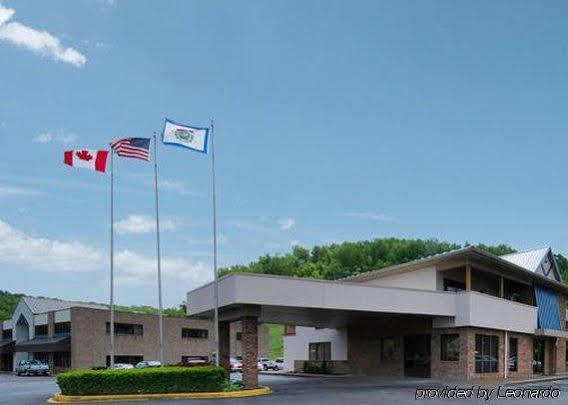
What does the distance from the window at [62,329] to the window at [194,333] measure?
41.4 ft

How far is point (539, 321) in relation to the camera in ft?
155

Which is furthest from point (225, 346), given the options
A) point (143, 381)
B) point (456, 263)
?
point (456, 263)

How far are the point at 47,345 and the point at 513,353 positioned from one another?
45.8 metres

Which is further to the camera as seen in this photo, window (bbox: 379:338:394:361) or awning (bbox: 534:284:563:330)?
awning (bbox: 534:284:563:330)

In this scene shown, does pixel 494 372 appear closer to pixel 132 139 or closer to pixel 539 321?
pixel 539 321

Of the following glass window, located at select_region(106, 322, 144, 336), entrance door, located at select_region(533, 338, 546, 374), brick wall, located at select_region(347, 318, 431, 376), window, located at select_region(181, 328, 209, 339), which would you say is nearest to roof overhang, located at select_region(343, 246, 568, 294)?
brick wall, located at select_region(347, 318, 431, 376)

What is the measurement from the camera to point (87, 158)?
33.1 m

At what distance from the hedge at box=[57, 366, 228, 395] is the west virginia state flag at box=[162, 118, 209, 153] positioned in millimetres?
9046

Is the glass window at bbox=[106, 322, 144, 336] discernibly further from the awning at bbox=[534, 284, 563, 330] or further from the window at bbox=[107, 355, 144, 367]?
the awning at bbox=[534, 284, 563, 330]

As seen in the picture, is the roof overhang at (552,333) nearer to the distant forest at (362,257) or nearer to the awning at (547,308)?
the awning at (547,308)

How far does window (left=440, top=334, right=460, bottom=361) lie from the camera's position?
37875 mm

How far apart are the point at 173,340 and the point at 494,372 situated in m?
44.9

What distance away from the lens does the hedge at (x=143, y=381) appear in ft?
91.4

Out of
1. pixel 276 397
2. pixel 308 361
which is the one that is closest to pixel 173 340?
pixel 308 361
